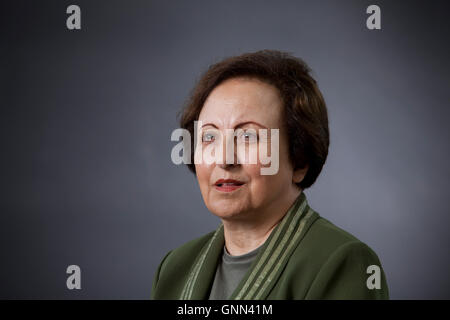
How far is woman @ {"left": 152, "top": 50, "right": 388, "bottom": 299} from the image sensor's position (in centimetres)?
169

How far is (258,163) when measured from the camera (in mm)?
1811

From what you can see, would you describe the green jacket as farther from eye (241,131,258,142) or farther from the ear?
eye (241,131,258,142)

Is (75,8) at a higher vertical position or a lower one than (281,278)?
higher

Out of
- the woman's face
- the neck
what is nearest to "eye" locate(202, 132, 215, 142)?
the woman's face

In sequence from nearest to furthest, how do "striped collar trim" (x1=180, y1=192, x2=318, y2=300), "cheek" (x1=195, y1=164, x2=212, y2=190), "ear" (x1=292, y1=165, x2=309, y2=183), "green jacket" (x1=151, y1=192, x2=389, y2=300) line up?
"green jacket" (x1=151, y1=192, x2=389, y2=300)
"striped collar trim" (x1=180, y1=192, x2=318, y2=300)
"cheek" (x1=195, y1=164, x2=212, y2=190)
"ear" (x1=292, y1=165, x2=309, y2=183)

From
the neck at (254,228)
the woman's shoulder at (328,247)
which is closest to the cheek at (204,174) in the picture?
the neck at (254,228)

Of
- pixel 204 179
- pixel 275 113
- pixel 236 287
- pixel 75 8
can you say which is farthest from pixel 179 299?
pixel 75 8

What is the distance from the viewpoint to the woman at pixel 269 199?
5.56ft

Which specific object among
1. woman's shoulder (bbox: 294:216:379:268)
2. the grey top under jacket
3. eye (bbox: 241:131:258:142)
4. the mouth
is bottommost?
the grey top under jacket

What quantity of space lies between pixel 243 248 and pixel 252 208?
180mm

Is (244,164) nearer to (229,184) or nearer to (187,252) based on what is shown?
(229,184)

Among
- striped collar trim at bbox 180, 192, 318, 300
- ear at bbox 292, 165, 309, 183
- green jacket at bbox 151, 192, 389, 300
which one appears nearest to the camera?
green jacket at bbox 151, 192, 389, 300
